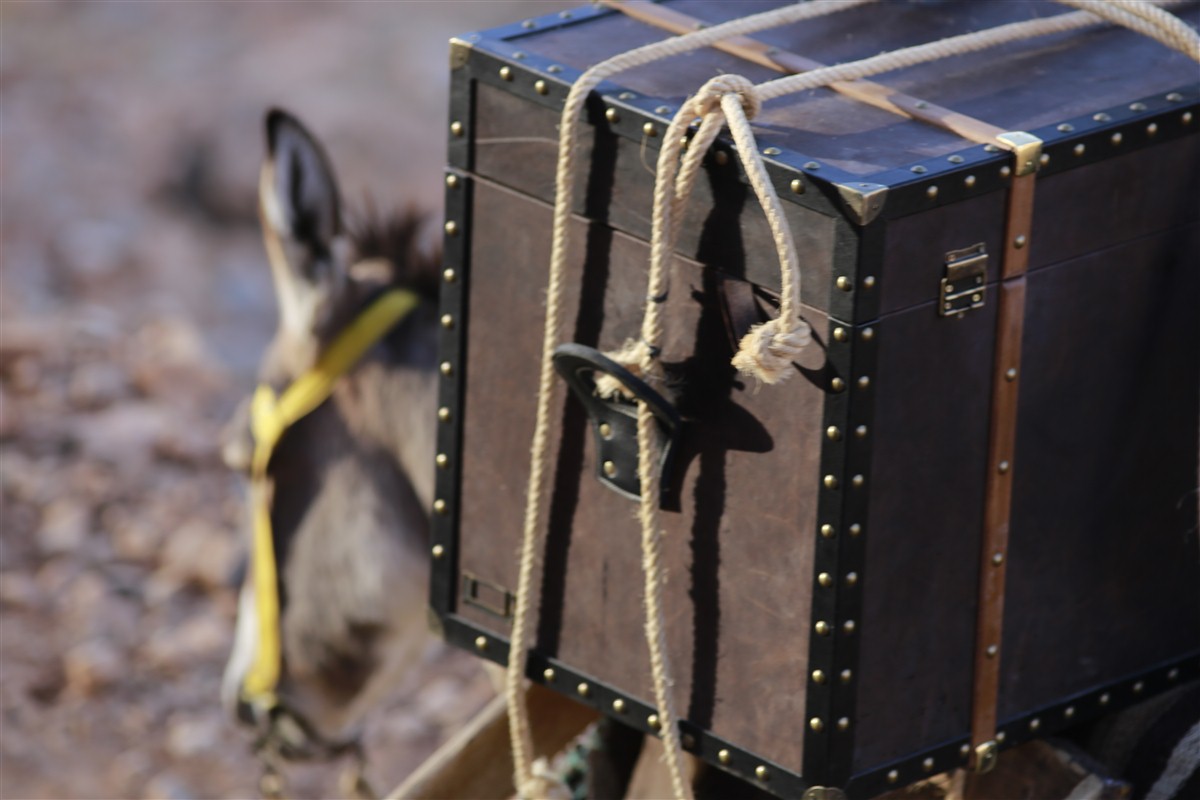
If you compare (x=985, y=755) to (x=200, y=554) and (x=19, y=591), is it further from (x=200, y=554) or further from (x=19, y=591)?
(x=19, y=591)

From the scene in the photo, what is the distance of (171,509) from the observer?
5043 millimetres

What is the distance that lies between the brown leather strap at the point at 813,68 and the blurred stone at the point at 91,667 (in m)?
2.85

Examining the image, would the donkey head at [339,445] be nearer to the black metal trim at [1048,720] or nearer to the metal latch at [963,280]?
the black metal trim at [1048,720]

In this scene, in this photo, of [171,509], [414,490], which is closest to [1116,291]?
[414,490]

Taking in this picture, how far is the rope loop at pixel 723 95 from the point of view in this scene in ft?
5.82

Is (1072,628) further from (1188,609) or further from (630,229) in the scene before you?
(630,229)

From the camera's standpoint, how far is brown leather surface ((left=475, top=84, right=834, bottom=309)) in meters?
1.75

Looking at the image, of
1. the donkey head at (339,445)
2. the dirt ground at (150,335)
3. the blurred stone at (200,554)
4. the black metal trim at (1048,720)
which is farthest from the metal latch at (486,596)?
the blurred stone at (200,554)

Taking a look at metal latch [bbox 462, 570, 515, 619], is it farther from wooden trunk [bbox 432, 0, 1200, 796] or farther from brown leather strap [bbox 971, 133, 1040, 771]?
brown leather strap [bbox 971, 133, 1040, 771]

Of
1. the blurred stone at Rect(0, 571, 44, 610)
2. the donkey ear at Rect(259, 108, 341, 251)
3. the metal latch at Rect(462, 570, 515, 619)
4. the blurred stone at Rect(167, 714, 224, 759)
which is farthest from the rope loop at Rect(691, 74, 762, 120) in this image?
the blurred stone at Rect(0, 571, 44, 610)

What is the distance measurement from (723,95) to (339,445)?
1.28m

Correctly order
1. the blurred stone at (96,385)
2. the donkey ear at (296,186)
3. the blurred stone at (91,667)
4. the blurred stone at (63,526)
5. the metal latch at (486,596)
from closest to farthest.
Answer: the metal latch at (486,596) < the donkey ear at (296,186) < the blurred stone at (91,667) < the blurred stone at (63,526) < the blurred stone at (96,385)

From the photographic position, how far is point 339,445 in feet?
9.45

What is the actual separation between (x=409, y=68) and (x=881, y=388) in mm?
5451
